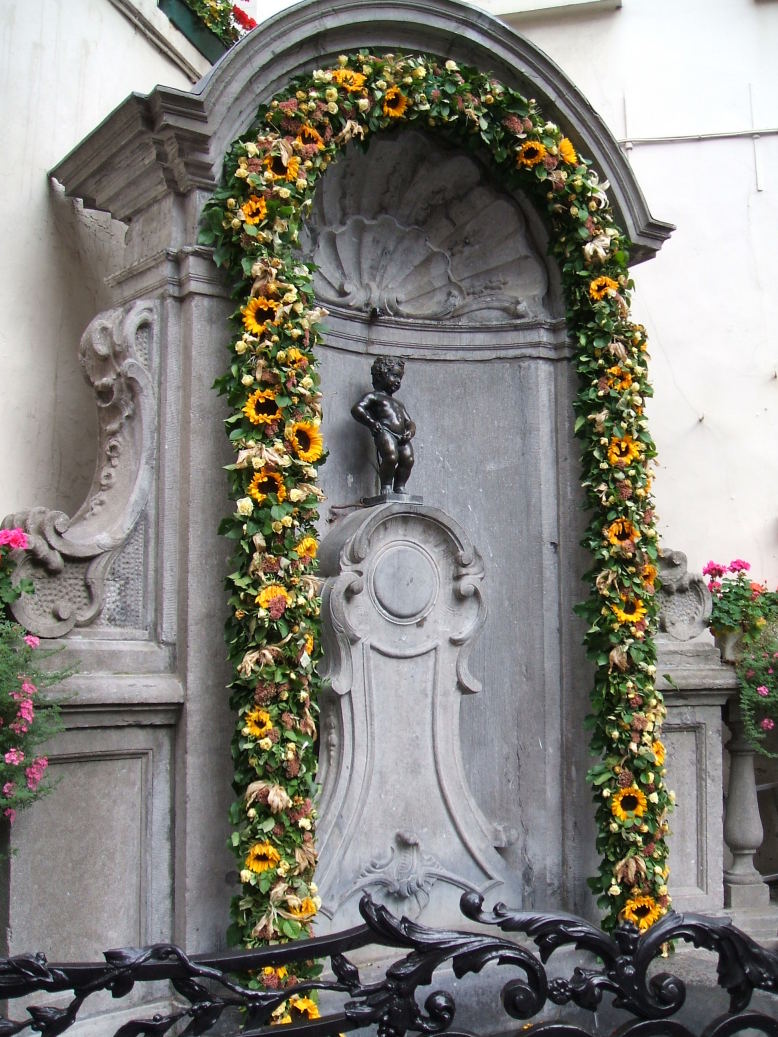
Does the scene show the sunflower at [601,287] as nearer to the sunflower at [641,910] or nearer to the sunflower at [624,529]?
the sunflower at [624,529]

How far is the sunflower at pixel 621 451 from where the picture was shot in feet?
15.1

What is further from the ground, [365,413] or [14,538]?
[365,413]

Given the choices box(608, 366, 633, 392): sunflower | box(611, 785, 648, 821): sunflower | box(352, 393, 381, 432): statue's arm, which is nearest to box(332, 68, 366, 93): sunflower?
box(352, 393, 381, 432): statue's arm

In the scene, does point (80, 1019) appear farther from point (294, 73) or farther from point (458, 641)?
point (294, 73)

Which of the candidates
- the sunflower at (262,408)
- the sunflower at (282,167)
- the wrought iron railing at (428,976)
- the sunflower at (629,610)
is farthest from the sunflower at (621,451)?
the wrought iron railing at (428,976)

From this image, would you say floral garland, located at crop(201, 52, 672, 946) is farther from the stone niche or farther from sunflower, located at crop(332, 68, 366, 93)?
the stone niche

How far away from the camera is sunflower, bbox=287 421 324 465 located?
3863mm

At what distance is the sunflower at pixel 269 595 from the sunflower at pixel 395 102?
1960mm

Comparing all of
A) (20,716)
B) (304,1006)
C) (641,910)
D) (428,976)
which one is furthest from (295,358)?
(641,910)

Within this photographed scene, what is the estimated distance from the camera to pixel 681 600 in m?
5.06

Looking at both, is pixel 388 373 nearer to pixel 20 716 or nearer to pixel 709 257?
pixel 20 716

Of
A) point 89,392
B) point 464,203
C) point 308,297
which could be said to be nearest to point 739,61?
point 464,203

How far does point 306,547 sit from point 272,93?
175cm

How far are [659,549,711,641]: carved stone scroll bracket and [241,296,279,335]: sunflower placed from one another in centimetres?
218
